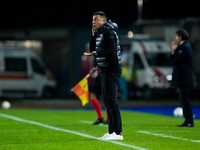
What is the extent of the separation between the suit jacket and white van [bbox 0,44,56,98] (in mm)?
15879

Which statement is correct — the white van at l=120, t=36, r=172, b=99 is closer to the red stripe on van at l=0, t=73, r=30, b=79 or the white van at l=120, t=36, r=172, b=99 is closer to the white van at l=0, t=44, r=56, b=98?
the white van at l=0, t=44, r=56, b=98

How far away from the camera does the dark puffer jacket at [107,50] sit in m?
9.16

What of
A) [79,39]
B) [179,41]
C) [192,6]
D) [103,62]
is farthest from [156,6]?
[103,62]

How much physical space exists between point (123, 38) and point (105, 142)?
2057cm

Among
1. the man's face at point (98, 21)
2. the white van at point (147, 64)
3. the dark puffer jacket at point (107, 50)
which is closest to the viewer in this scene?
the dark puffer jacket at point (107, 50)

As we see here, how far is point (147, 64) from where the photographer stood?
92.2 ft

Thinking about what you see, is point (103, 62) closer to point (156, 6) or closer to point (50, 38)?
point (50, 38)

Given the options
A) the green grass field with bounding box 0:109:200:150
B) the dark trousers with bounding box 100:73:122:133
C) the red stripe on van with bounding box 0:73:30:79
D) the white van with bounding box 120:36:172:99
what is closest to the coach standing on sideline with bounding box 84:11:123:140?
the dark trousers with bounding box 100:73:122:133

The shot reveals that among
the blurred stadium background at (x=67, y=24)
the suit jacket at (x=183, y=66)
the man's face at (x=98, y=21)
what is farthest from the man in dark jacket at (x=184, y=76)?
the blurred stadium background at (x=67, y=24)

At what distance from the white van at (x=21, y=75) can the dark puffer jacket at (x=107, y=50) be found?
60.3 feet

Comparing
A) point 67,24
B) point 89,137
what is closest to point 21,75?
point 67,24

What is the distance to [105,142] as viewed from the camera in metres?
8.84

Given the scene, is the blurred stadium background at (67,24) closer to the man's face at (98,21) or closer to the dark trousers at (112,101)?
the man's face at (98,21)

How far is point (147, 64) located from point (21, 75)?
6086 millimetres
